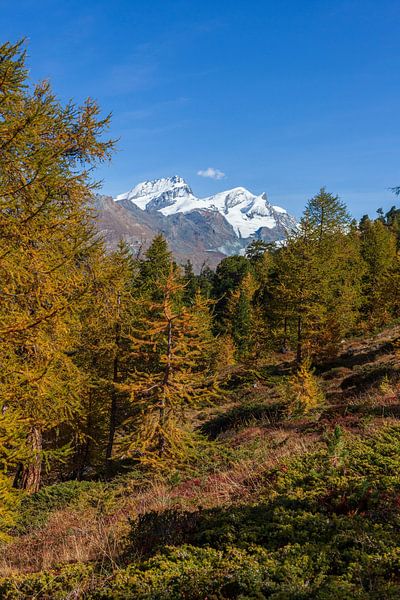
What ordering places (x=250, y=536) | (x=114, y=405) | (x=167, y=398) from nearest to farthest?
(x=250, y=536) < (x=167, y=398) < (x=114, y=405)

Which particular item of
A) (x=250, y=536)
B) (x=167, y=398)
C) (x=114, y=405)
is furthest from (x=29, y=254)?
(x=114, y=405)

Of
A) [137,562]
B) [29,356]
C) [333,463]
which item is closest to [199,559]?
[137,562]

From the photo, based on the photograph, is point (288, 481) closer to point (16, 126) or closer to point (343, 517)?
point (343, 517)

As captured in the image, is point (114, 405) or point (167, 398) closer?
point (167, 398)

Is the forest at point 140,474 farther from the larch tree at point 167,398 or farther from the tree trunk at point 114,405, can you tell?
the tree trunk at point 114,405

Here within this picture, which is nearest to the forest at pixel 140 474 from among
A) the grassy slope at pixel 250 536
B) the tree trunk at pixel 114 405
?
the grassy slope at pixel 250 536

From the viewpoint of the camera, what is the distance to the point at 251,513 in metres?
4.70

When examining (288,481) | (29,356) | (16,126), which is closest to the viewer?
(288,481)

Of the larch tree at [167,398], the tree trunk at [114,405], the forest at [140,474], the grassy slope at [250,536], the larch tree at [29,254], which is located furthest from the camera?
the tree trunk at [114,405]

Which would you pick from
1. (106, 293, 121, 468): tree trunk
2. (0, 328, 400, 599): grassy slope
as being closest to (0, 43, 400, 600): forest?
(0, 328, 400, 599): grassy slope

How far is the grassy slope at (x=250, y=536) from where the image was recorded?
131 inches

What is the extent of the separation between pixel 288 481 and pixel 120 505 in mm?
4035

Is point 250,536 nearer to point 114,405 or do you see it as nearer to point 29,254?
point 29,254

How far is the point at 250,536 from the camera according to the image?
4.10 metres
